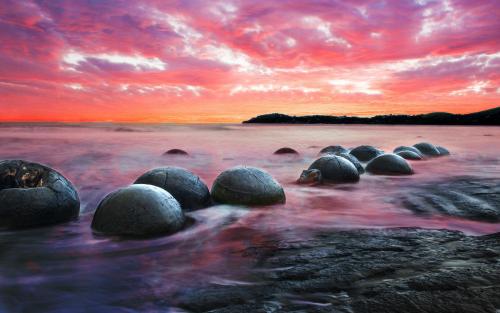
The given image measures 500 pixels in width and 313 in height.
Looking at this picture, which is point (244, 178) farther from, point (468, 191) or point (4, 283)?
point (468, 191)

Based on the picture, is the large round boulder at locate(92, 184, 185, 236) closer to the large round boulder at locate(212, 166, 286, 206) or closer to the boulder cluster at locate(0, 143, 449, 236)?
the boulder cluster at locate(0, 143, 449, 236)

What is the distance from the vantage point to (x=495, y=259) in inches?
132

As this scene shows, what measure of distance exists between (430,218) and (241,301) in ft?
11.3

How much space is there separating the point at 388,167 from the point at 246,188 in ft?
16.8

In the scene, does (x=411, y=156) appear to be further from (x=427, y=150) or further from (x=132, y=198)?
(x=132, y=198)

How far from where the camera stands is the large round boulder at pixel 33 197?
178 inches

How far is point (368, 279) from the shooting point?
9.82 feet

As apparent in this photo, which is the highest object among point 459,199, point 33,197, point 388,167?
point 33,197

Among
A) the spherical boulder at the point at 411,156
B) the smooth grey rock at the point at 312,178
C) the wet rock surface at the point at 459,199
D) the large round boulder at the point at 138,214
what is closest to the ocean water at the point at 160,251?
the large round boulder at the point at 138,214

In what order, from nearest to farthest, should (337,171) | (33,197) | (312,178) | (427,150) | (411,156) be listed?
(33,197)
(312,178)
(337,171)
(411,156)
(427,150)

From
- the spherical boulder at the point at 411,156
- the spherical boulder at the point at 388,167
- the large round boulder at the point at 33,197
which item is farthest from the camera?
the spherical boulder at the point at 411,156

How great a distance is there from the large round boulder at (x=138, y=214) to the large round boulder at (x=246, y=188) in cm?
133

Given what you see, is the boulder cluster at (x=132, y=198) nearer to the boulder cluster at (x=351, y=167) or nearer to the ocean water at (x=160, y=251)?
the ocean water at (x=160, y=251)

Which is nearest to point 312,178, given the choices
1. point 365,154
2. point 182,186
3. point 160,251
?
point 182,186
